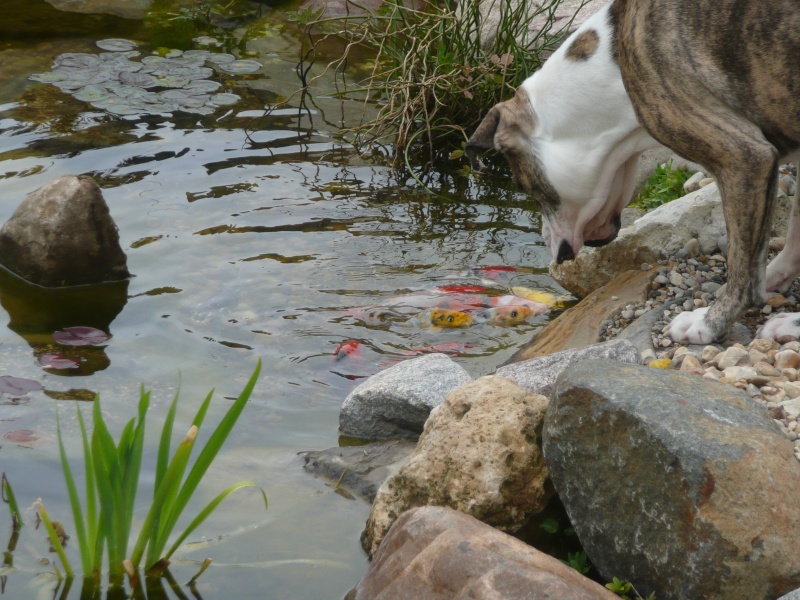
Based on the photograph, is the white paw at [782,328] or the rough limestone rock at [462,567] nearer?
the rough limestone rock at [462,567]

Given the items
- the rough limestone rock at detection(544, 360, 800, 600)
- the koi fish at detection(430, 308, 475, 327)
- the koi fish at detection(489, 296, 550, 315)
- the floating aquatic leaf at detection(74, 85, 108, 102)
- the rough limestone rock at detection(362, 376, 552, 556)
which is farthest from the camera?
the floating aquatic leaf at detection(74, 85, 108, 102)

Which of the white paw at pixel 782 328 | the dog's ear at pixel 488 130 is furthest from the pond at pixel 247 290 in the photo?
the white paw at pixel 782 328

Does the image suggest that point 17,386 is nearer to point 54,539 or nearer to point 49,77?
point 54,539

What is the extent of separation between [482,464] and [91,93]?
5973mm

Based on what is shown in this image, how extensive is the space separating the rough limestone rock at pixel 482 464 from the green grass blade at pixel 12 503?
1.10m

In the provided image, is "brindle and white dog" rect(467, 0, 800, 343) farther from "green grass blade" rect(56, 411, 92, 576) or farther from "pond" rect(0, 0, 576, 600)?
"green grass blade" rect(56, 411, 92, 576)

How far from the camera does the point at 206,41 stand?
9.51 metres

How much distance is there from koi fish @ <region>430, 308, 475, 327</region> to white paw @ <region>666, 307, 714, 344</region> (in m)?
1.28

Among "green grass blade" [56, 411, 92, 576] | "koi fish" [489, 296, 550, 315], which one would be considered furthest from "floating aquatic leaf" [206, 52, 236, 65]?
"green grass blade" [56, 411, 92, 576]

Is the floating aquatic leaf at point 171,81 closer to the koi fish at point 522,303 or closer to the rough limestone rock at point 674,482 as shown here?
the koi fish at point 522,303

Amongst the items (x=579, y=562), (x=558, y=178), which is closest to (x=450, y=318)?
(x=558, y=178)

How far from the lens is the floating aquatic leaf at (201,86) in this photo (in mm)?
8180

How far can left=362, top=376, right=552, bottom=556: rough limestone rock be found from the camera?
3086 millimetres

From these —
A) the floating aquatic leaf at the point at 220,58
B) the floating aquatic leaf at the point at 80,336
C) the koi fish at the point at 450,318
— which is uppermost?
the floating aquatic leaf at the point at 220,58
